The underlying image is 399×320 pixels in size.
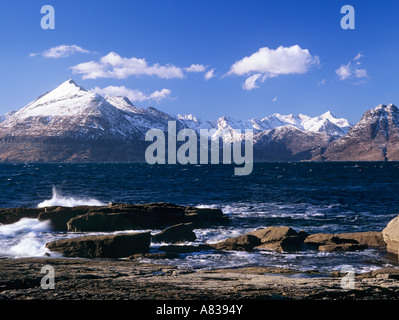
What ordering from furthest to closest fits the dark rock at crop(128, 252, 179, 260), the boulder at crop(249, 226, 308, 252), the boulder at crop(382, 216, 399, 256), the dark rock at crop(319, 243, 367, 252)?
the boulder at crop(249, 226, 308, 252) → the dark rock at crop(319, 243, 367, 252) → the boulder at crop(382, 216, 399, 256) → the dark rock at crop(128, 252, 179, 260)

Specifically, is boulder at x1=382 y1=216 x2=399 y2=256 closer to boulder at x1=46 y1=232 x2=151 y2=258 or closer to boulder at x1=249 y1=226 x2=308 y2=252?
boulder at x1=249 y1=226 x2=308 y2=252

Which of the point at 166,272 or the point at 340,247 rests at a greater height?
the point at 166,272

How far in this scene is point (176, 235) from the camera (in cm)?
2486

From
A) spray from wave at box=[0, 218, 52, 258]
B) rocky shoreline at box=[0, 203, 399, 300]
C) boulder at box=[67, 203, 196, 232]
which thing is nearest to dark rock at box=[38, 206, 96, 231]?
rocky shoreline at box=[0, 203, 399, 300]

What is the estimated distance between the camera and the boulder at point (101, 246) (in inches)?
757

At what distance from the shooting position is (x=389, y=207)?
4188 centimetres

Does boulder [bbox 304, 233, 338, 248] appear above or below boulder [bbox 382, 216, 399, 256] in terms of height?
below

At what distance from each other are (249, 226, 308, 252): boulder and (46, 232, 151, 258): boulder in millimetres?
7779

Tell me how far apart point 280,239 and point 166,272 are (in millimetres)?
10034

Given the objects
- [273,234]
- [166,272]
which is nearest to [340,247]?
[273,234]

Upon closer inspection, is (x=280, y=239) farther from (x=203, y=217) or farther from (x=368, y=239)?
(x=203, y=217)

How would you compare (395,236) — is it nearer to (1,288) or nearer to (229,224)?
(229,224)

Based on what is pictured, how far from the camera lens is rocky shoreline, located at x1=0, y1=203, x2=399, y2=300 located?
10.2 m
